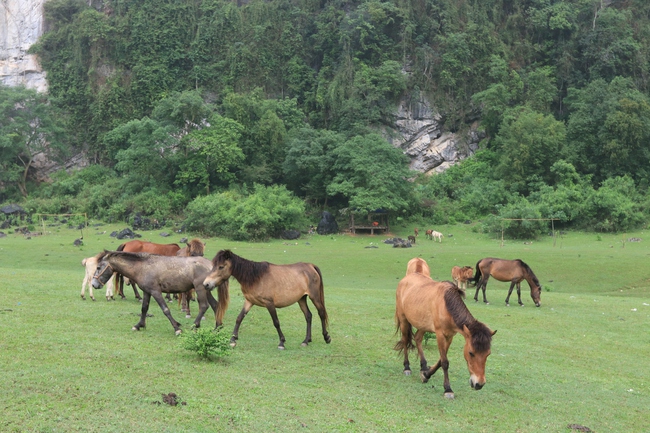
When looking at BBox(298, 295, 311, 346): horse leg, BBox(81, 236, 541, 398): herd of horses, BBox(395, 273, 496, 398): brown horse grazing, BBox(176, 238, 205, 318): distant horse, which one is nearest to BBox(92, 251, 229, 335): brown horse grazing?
BBox(81, 236, 541, 398): herd of horses

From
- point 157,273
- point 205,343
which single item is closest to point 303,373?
point 205,343

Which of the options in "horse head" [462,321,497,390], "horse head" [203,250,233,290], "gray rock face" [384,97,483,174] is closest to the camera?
"horse head" [462,321,497,390]

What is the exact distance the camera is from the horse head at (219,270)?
9891 millimetres

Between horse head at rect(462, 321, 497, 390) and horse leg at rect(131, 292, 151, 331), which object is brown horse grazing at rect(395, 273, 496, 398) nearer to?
horse head at rect(462, 321, 497, 390)

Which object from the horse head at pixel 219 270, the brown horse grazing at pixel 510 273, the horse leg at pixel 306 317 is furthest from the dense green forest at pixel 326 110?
the horse head at pixel 219 270

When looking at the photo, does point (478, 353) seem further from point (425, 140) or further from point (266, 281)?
point (425, 140)

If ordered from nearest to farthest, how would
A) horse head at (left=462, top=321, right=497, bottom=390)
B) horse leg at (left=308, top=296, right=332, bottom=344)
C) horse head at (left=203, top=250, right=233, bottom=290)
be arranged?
horse head at (left=462, top=321, right=497, bottom=390)
horse head at (left=203, top=250, right=233, bottom=290)
horse leg at (left=308, top=296, right=332, bottom=344)

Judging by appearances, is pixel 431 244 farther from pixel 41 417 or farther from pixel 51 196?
pixel 51 196

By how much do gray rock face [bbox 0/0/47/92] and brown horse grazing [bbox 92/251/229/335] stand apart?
58011mm

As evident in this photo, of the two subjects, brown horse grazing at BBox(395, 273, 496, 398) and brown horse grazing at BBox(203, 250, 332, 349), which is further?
→ brown horse grazing at BBox(203, 250, 332, 349)

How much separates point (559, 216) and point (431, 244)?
10.2 metres

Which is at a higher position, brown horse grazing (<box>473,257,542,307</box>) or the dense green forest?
the dense green forest

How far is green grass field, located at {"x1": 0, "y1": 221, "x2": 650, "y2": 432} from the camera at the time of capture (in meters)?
6.93

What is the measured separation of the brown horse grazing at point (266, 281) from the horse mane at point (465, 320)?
9.83 feet
